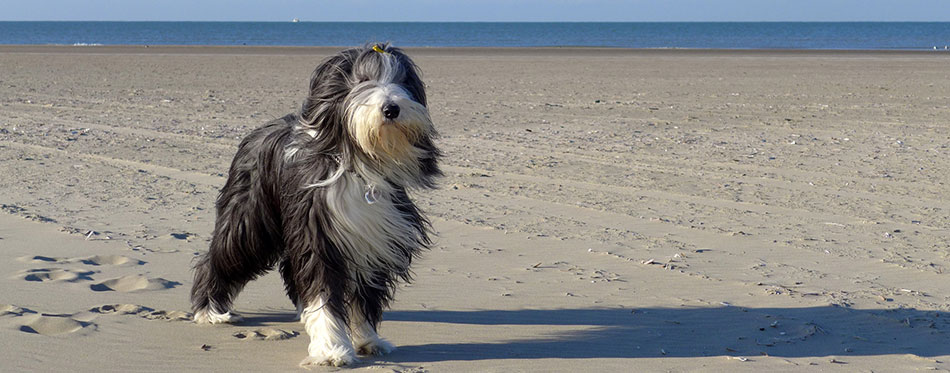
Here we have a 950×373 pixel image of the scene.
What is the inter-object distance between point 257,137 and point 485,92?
44.2ft

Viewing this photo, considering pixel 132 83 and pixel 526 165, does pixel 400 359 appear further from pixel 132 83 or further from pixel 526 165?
pixel 132 83

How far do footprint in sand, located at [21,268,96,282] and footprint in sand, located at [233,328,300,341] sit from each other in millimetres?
1280

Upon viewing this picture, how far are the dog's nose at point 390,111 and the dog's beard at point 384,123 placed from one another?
0.01 metres

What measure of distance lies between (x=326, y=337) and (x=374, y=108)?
1.08 m

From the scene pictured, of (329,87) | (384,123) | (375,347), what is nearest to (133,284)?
(375,347)

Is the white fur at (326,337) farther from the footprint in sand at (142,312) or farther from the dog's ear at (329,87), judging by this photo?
the footprint in sand at (142,312)

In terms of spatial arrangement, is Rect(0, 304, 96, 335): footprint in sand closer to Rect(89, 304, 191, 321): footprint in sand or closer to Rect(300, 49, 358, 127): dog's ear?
Rect(89, 304, 191, 321): footprint in sand

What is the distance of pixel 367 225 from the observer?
413 cm

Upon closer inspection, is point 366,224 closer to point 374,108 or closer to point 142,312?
point 374,108

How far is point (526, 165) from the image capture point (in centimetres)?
980

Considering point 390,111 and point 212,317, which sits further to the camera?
point 212,317

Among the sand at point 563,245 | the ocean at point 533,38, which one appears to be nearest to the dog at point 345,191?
the sand at point 563,245

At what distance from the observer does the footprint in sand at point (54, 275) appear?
5598 mm

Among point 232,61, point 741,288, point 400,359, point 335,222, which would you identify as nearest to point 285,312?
point 400,359
